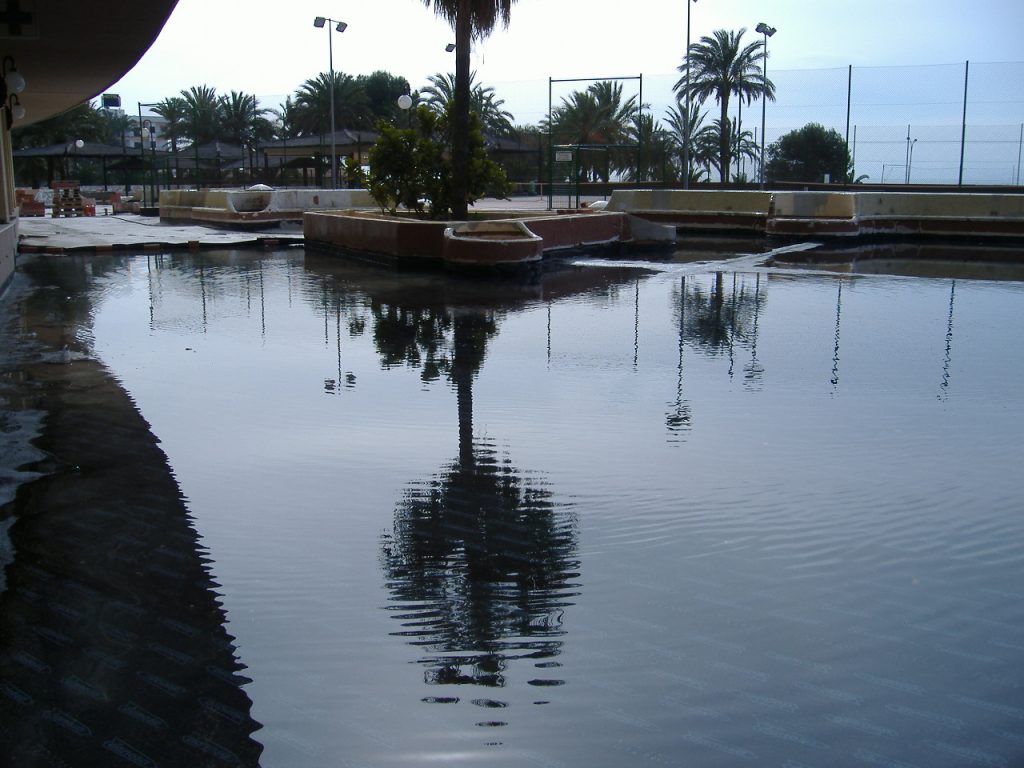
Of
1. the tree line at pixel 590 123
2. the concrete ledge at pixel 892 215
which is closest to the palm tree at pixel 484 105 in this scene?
the tree line at pixel 590 123

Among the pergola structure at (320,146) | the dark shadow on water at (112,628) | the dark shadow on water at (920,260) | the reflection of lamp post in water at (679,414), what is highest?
the pergola structure at (320,146)

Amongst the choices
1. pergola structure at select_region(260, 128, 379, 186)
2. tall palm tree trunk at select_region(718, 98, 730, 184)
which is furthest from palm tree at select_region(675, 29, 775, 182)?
pergola structure at select_region(260, 128, 379, 186)

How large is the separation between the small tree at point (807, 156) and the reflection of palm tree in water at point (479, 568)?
41578 mm

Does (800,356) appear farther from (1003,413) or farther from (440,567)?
(440,567)

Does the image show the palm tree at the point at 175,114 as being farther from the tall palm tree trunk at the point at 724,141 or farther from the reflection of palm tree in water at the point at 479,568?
the reflection of palm tree in water at the point at 479,568

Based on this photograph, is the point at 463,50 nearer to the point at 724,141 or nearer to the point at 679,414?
the point at 679,414

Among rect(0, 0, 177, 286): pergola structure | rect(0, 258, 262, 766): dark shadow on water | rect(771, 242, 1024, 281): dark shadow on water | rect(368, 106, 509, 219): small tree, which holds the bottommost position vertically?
rect(0, 258, 262, 766): dark shadow on water

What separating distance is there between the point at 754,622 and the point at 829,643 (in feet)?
1.15

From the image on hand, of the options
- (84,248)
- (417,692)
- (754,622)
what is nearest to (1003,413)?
(754,622)

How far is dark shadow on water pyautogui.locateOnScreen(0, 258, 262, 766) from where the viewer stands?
3.84 metres

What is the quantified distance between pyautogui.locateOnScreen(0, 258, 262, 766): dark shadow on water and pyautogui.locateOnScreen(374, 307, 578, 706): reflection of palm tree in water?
88cm

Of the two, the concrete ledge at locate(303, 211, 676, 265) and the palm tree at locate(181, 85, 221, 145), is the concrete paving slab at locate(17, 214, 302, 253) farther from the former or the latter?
the palm tree at locate(181, 85, 221, 145)

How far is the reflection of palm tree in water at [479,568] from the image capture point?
180 inches

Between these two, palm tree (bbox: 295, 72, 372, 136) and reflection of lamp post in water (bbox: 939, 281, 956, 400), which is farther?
palm tree (bbox: 295, 72, 372, 136)
